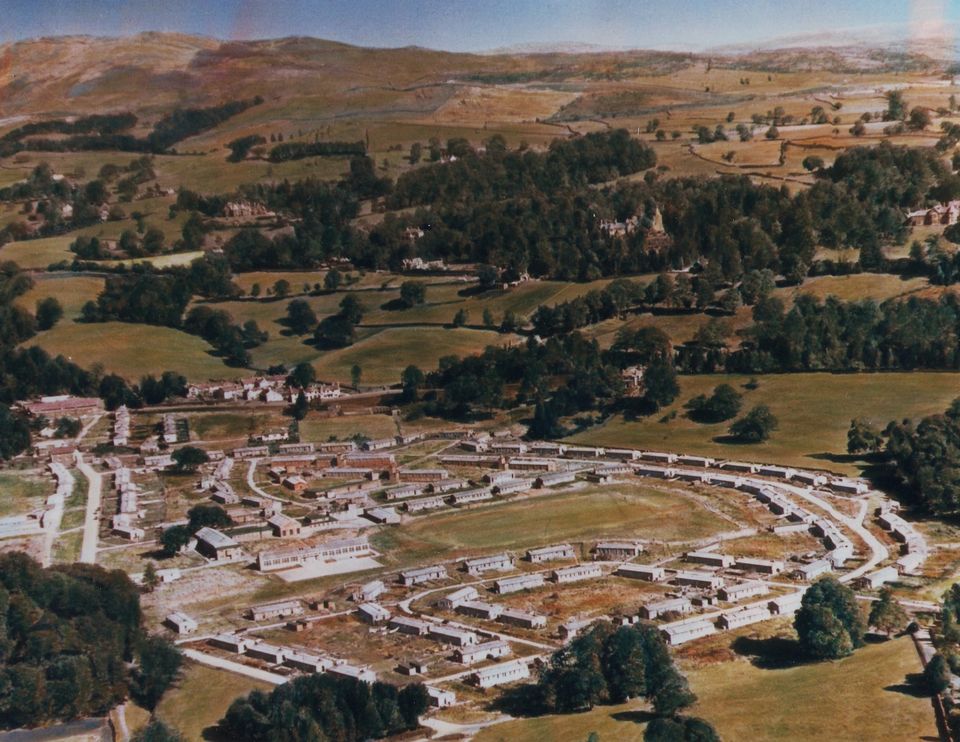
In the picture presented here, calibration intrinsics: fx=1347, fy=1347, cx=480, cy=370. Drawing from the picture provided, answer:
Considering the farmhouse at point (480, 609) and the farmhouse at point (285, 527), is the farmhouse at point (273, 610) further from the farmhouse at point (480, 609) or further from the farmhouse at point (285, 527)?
the farmhouse at point (285, 527)

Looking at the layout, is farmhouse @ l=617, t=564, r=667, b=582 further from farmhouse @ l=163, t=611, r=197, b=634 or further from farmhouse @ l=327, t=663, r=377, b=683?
farmhouse @ l=163, t=611, r=197, b=634

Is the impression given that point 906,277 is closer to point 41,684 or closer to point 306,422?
point 306,422

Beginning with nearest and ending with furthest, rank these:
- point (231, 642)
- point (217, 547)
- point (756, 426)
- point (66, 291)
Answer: point (231, 642)
point (217, 547)
point (756, 426)
point (66, 291)

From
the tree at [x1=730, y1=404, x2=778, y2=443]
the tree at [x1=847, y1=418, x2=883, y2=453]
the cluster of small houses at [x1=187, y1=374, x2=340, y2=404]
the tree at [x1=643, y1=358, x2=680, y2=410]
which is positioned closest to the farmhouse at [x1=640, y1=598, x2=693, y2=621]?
the tree at [x1=847, y1=418, x2=883, y2=453]

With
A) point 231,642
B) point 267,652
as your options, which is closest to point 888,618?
point 267,652

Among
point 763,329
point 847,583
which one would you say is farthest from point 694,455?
point 847,583

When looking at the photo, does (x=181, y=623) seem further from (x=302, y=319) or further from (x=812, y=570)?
(x=302, y=319)

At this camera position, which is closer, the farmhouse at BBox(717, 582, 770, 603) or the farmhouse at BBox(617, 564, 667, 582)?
the farmhouse at BBox(717, 582, 770, 603)
